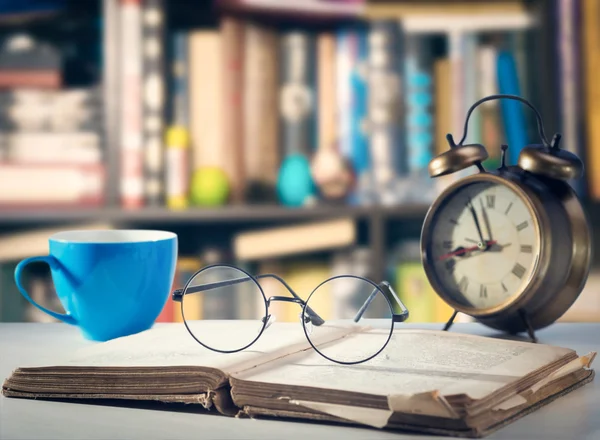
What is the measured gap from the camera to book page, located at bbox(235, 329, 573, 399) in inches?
24.3

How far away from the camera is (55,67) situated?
1792 mm

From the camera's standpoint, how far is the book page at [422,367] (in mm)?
618

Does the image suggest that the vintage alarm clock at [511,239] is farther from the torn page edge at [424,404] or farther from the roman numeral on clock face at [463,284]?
the torn page edge at [424,404]

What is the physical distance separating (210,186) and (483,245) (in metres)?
0.92

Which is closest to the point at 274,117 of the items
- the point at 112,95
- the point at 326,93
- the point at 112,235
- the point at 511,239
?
the point at 326,93

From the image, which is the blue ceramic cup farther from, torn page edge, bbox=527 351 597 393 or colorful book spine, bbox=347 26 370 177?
colorful book spine, bbox=347 26 370 177

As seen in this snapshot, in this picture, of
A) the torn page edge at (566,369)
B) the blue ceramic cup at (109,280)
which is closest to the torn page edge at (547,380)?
the torn page edge at (566,369)

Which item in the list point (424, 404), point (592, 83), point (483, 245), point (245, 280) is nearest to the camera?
point (424, 404)

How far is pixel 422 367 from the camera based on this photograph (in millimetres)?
686

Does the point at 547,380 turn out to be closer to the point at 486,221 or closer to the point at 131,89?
the point at 486,221

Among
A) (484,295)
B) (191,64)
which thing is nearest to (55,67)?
(191,64)

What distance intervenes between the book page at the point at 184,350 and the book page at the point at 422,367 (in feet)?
0.06

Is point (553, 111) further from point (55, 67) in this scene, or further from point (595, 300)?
point (55, 67)

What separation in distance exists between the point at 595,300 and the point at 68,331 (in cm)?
114
